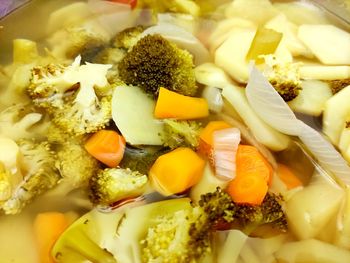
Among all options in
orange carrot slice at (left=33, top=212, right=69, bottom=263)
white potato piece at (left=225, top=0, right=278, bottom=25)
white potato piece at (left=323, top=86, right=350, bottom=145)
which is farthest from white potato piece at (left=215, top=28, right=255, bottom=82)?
orange carrot slice at (left=33, top=212, right=69, bottom=263)

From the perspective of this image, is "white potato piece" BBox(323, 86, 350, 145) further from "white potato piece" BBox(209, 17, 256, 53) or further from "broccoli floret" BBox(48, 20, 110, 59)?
"broccoli floret" BBox(48, 20, 110, 59)

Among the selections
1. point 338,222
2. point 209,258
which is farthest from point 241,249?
point 338,222

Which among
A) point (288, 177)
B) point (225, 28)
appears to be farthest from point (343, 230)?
point (225, 28)

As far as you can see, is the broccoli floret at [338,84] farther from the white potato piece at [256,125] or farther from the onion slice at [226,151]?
the onion slice at [226,151]

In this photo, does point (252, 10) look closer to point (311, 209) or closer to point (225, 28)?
point (225, 28)

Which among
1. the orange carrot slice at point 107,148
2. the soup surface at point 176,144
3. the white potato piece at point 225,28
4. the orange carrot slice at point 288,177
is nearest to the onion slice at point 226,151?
the soup surface at point 176,144

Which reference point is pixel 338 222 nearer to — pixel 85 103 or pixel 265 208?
pixel 265 208
